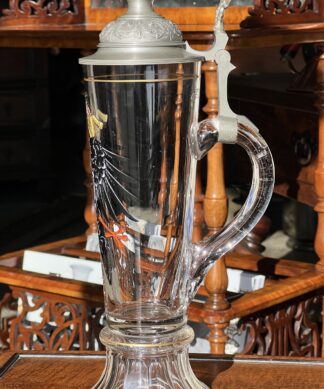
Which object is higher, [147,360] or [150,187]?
[150,187]

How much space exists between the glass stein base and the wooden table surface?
4.7 inches

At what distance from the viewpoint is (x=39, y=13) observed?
2436 mm

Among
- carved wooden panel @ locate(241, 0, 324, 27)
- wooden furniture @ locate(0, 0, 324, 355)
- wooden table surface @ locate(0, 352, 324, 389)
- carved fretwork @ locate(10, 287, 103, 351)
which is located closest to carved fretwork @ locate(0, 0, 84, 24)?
wooden furniture @ locate(0, 0, 324, 355)

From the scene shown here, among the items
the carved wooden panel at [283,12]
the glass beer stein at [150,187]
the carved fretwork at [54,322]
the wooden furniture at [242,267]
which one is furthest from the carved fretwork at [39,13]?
the glass beer stein at [150,187]

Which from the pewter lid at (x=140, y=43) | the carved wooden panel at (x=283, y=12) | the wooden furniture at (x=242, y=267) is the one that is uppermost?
the pewter lid at (x=140, y=43)

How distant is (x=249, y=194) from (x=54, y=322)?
4.72 ft

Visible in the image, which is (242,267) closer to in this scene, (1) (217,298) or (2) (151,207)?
(1) (217,298)

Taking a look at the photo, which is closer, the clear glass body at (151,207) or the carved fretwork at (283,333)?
the clear glass body at (151,207)

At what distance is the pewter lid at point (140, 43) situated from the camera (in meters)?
1.14

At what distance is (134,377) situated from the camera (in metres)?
1.23

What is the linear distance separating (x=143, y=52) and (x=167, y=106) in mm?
67

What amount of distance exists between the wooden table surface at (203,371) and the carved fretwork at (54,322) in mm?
874

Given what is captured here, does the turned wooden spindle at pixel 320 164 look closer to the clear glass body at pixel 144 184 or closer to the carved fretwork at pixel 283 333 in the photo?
the carved fretwork at pixel 283 333

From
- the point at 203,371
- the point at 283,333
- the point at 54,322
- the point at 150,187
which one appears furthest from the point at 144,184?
the point at 54,322
